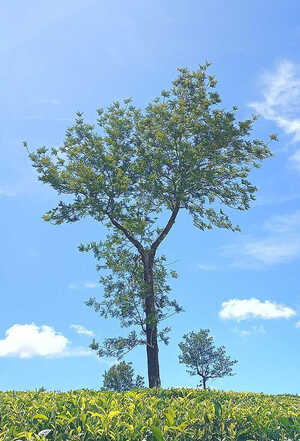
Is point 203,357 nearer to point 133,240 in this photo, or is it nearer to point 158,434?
point 133,240

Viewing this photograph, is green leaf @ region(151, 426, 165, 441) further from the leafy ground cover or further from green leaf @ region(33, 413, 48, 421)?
green leaf @ region(33, 413, 48, 421)

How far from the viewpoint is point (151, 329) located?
22.0 meters

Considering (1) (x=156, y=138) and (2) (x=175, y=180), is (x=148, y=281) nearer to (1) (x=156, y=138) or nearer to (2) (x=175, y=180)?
(2) (x=175, y=180)

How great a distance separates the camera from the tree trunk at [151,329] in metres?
21.2

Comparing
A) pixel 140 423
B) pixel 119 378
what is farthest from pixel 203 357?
pixel 140 423

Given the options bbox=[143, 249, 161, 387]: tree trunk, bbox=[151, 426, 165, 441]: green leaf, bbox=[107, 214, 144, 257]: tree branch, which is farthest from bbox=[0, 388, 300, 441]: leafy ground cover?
bbox=[107, 214, 144, 257]: tree branch

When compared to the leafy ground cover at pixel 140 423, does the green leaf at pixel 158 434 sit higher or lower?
lower

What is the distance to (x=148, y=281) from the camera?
22.5m

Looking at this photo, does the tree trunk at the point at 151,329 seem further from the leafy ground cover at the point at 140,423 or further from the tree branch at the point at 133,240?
the leafy ground cover at the point at 140,423

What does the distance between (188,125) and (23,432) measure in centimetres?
2104

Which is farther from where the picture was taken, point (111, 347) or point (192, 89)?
point (192, 89)

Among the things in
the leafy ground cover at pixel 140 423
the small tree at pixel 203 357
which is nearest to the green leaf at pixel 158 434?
the leafy ground cover at pixel 140 423

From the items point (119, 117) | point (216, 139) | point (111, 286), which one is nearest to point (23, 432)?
point (111, 286)

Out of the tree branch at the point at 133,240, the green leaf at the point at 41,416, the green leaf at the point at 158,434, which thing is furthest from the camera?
the tree branch at the point at 133,240
